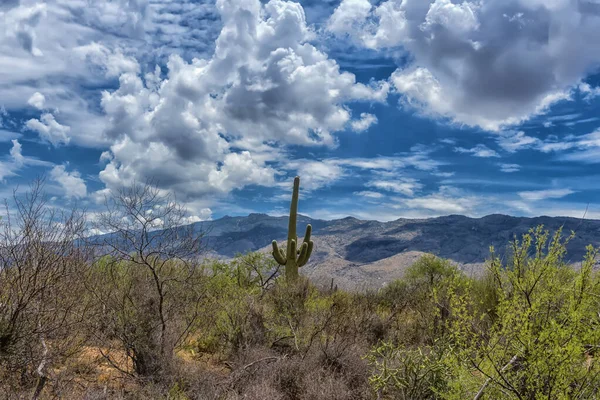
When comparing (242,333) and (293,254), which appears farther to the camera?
(293,254)

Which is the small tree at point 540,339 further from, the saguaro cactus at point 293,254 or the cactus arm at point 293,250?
the cactus arm at point 293,250

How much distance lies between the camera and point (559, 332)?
12.6 ft

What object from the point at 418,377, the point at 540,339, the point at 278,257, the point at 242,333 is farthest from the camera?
the point at 278,257

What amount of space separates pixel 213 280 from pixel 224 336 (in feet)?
7.44

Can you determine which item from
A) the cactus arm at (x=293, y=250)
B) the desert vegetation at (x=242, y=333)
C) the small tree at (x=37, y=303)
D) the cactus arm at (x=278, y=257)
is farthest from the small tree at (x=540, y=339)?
the cactus arm at (x=278, y=257)

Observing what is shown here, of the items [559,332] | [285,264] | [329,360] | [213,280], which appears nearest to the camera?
[559,332]

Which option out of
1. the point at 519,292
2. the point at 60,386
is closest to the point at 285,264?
the point at 60,386

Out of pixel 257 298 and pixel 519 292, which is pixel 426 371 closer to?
pixel 519 292

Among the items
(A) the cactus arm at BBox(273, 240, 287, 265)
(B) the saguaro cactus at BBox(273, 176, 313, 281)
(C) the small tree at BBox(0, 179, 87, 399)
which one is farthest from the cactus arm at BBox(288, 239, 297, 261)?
(C) the small tree at BBox(0, 179, 87, 399)

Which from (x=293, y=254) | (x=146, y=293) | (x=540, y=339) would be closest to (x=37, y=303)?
(x=146, y=293)

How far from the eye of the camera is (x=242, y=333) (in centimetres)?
986

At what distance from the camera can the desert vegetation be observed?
4266 mm

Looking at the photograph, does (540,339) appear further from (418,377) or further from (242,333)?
(242,333)

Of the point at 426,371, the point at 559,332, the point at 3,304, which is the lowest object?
the point at 426,371
